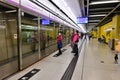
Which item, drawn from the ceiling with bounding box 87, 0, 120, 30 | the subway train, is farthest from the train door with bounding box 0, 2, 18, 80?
the ceiling with bounding box 87, 0, 120, 30

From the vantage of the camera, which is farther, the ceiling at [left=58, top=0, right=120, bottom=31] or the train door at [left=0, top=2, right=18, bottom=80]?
the ceiling at [left=58, top=0, right=120, bottom=31]

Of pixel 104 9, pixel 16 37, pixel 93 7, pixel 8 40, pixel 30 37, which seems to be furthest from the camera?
pixel 104 9

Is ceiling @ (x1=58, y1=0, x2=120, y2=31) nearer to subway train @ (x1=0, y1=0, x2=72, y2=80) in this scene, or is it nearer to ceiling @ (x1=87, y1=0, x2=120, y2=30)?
ceiling @ (x1=87, y1=0, x2=120, y2=30)

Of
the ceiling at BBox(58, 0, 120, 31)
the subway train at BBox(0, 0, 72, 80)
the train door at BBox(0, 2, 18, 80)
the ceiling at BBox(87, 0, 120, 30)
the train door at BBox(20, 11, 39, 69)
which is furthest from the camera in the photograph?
the ceiling at BBox(87, 0, 120, 30)

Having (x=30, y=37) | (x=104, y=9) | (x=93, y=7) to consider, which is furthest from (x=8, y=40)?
(x=104, y=9)

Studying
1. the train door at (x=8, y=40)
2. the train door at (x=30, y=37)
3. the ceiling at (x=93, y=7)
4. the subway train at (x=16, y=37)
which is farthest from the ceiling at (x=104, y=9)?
the train door at (x=8, y=40)

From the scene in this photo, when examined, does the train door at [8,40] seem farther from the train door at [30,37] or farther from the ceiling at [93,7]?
the ceiling at [93,7]

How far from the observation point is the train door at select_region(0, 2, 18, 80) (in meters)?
4.27

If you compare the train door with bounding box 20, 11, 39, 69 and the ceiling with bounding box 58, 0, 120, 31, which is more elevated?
the ceiling with bounding box 58, 0, 120, 31

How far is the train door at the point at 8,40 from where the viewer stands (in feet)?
14.0

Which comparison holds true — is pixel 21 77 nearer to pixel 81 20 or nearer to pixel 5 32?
pixel 5 32

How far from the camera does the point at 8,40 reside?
197 inches

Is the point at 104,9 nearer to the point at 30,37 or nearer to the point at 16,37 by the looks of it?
the point at 30,37

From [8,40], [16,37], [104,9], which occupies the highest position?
[104,9]
